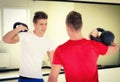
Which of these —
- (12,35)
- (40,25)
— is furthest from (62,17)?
(12,35)

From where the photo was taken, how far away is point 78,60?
7.55ft

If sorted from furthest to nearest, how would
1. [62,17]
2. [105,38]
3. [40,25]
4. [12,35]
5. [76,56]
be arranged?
[62,17] < [40,25] < [12,35] < [105,38] < [76,56]

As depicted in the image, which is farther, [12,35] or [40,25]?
[40,25]

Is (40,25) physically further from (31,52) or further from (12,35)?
(12,35)

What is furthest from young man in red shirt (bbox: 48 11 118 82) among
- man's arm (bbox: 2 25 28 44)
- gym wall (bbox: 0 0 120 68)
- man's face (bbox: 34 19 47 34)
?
gym wall (bbox: 0 0 120 68)

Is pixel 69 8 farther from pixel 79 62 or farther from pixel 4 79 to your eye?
pixel 79 62

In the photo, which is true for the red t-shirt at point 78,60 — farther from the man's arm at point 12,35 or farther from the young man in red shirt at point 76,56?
the man's arm at point 12,35

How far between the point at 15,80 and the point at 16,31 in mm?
1196

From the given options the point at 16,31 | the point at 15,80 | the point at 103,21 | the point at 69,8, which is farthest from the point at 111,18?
the point at 16,31

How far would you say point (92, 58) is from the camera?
2.33 metres

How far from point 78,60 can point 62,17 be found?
2.42 m

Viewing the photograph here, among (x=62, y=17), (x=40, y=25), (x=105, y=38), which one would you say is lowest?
(x=105, y=38)

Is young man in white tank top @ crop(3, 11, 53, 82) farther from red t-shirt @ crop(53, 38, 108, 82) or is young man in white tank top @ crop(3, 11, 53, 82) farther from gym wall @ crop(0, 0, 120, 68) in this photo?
gym wall @ crop(0, 0, 120, 68)

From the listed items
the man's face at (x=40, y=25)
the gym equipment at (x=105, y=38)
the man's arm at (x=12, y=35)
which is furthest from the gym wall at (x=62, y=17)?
the gym equipment at (x=105, y=38)
